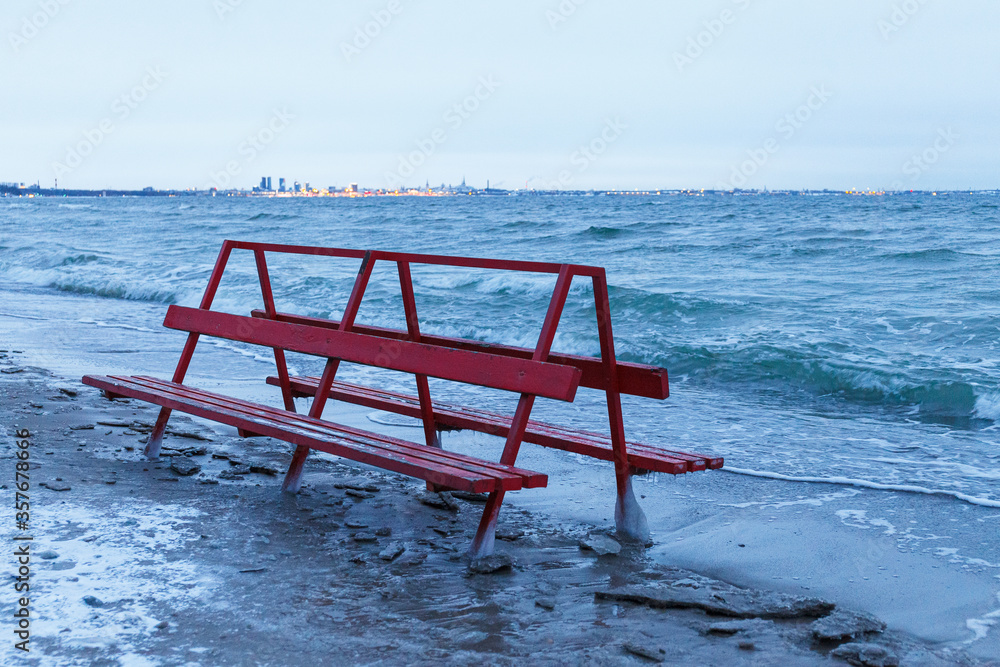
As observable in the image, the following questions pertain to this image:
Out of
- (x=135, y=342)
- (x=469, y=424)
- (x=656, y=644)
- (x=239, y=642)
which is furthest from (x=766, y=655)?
(x=135, y=342)

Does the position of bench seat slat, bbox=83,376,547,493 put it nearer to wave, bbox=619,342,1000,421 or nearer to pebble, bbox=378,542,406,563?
pebble, bbox=378,542,406,563

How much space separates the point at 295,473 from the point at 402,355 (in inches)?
46.5

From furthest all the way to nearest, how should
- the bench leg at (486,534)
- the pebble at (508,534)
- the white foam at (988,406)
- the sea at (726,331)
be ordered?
the white foam at (988,406)
the sea at (726,331)
the pebble at (508,534)
the bench leg at (486,534)

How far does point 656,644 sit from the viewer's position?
141 inches

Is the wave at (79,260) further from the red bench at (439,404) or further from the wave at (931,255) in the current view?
the red bench at (439,404)

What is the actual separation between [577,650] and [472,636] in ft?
1.35

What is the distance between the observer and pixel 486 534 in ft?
14.4

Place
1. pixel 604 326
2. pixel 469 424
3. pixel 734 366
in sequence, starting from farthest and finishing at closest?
pixel 734 366, pixel 469 424, pixel 604 326

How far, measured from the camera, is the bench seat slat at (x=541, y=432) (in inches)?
189

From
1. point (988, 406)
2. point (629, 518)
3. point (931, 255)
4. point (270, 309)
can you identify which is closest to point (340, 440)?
point (629, 518)

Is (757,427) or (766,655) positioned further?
(757,427)

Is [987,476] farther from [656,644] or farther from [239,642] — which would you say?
[239,642]

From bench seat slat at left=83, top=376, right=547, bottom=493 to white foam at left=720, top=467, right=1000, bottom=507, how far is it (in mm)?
2766

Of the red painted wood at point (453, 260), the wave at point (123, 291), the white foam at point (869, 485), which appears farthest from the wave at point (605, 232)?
the red painted wood at point (453, 260)
